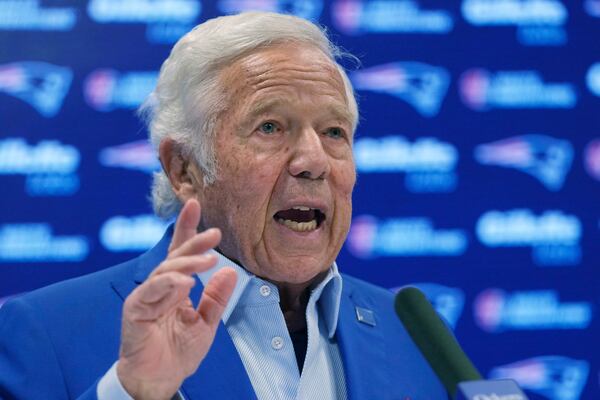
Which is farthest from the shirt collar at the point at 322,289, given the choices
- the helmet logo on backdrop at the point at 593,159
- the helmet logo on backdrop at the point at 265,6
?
the helmet logo on backdrop at the point at 593,159

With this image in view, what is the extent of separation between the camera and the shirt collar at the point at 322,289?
196 centimetres

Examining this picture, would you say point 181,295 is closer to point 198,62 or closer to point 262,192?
point 262,192

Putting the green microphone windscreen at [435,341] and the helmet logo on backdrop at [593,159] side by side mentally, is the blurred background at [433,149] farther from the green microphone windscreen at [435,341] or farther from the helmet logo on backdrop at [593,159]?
the green microphone windscreen at [435,341]

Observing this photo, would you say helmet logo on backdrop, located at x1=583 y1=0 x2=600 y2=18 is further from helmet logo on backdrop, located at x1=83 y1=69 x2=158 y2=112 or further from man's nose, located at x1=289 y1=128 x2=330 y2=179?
man's nose, located at x1=289 y1=128 x2=330 y2=179

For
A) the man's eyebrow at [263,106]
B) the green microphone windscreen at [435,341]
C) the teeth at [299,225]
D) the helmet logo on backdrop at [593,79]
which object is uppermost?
the green microphone windscreen at [435,341]

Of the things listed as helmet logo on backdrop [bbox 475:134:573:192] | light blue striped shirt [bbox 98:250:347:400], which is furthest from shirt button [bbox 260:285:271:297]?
helmet logo on backdrop [bbox 475:134:573:192]

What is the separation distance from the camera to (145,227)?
10.1 ft

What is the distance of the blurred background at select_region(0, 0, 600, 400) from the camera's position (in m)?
3.06

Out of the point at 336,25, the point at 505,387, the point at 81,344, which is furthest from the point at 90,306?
the point at 336,25

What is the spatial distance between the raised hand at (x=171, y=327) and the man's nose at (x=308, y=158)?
548 millimetres

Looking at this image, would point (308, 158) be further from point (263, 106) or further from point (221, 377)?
point (221, 377)

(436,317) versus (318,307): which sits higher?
(436,317)

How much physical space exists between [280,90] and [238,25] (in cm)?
18

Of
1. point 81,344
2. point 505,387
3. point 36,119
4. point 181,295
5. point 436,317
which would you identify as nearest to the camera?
point 505,387
